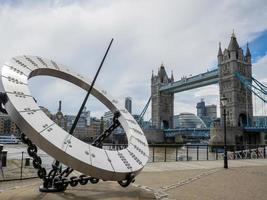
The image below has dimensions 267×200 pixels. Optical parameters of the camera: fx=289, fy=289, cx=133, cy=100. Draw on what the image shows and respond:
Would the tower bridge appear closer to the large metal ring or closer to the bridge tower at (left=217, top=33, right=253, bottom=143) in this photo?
the bridge tower at (left=217, top=33, right=253, bottom=143)

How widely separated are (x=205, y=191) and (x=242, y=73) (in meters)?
62.7

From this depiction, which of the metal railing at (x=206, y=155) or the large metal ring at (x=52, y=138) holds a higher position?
the large metal ring at (x=52, y=138)

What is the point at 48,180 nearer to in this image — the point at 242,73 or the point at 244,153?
the point at 244,153

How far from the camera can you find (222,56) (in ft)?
221

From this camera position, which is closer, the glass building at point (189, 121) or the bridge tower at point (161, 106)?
the bridge tower at point (161, 106)

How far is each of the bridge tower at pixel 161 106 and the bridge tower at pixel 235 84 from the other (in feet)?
102

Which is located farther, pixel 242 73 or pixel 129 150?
pixel 242 73

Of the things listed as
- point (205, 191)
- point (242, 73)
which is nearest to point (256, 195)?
point (205, 191)

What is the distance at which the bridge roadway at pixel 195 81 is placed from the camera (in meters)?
70.0

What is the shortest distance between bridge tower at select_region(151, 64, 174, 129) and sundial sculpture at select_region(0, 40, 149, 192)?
285 feet

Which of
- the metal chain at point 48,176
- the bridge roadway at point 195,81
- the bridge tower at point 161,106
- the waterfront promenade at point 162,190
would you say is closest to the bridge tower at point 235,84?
the bridge roadway at point 195,81

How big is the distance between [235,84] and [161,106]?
116 ft

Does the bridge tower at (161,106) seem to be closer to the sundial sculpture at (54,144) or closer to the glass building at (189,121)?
the glass building at (189,121)

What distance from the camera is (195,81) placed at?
75062mm
